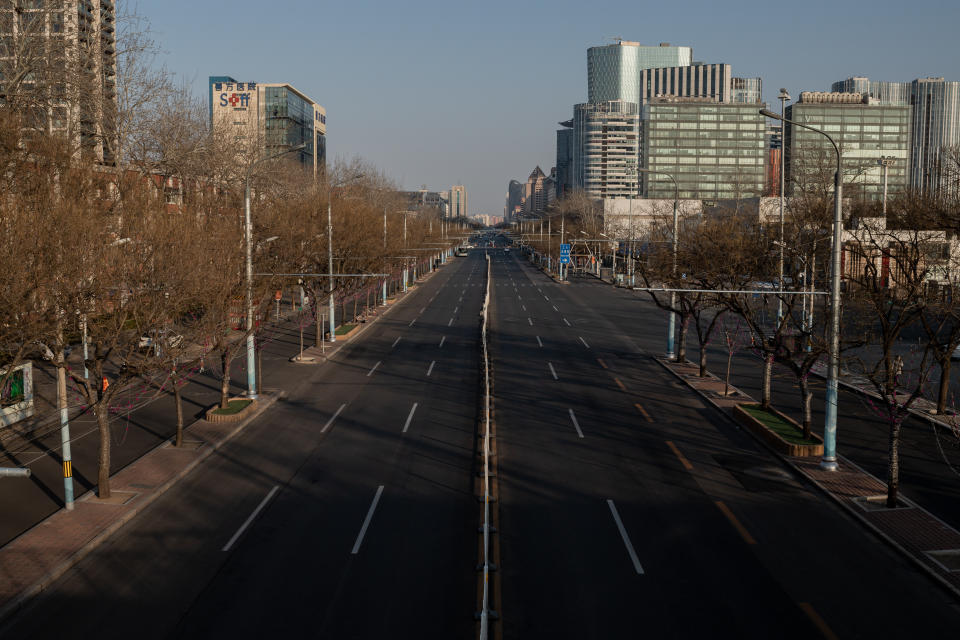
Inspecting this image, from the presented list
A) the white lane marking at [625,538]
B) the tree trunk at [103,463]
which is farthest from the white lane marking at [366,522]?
the tree trunk at [103,463]

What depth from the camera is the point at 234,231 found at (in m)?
28.8

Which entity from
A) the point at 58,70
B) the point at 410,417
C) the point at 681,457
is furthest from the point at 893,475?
the point at 58,70

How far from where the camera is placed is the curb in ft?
41.8

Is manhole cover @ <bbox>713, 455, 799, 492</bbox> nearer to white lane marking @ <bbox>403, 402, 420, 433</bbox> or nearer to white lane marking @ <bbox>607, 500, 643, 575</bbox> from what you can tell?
white lane marking @ <bbox>607, 500, 643, 575</bbox>

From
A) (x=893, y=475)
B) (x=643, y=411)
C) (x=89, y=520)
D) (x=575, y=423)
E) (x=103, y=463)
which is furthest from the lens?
(x=643, y=411)

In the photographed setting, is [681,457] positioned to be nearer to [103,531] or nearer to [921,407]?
[921,407]

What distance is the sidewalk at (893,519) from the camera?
47.1 feet

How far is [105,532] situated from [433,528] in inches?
261

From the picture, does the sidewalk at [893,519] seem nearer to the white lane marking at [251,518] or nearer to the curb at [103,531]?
the white lane marking at [251,518]

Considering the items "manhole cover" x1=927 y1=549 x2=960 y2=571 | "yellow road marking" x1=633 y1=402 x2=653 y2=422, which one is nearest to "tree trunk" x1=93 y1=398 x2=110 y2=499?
"yellow road marking" x1=633 y1=402 x2=653 y2=422

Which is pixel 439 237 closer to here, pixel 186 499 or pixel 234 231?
pixel 234 231

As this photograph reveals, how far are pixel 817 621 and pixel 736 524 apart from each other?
4.19m

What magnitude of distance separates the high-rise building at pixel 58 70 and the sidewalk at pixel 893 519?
895 inches

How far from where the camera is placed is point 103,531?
51.6ft
